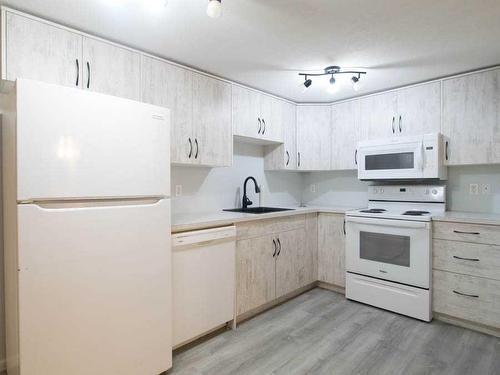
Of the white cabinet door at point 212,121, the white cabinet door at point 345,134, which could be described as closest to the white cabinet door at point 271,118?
the white cabinet door at point 212,121

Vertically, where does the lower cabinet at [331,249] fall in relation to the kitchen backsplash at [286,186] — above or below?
below

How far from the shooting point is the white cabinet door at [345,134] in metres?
3.52

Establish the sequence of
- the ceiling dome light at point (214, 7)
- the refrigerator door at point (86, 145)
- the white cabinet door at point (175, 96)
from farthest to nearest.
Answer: the white cabinet door at point (175, 96), the ceiling dome light at point (214, 7), the refrigerator door at point (86, 145)

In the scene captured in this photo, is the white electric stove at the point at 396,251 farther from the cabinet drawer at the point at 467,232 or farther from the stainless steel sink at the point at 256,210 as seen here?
the stainless steel sink at the point at 256,210

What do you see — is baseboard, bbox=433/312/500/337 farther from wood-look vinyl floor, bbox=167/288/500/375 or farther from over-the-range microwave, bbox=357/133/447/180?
over-the-range microwave, bbox=357/133/447/180

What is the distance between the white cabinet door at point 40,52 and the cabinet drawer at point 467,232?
10.1 feet

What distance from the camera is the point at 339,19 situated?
6.09 feet

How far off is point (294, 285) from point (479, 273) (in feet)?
5.37

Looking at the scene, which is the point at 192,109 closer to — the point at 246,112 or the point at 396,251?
the point at 246,112

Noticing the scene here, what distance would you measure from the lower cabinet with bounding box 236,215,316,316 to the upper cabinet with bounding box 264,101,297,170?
75 cm

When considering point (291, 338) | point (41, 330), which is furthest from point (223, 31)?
point (291, 338)

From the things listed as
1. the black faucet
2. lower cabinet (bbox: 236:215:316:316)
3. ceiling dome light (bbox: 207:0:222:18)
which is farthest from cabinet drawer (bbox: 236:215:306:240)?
ceiling dome light (bbox: 207:0:222:18)

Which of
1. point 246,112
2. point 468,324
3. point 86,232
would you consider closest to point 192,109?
point 246,112

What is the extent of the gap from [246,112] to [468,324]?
2795mm
